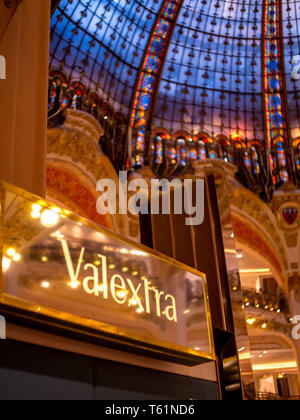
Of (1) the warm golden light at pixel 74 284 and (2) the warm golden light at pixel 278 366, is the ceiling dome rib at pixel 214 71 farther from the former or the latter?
(1) the warm golden light at pixel 74 284

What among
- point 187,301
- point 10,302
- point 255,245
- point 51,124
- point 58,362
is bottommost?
point 58,362

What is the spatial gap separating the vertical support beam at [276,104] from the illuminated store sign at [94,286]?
12704 millimetres

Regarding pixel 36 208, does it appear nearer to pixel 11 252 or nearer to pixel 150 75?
pixel 11 252

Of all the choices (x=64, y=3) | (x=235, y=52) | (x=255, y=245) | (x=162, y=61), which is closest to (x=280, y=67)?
(x=235, y=52)

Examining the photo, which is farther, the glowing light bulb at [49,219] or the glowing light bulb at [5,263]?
the glowing light bulb at [49,219]

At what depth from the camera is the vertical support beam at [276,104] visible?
45.6ft

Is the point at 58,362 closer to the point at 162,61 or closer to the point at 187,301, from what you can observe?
the point at 187,301

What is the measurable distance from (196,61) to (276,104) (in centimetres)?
240

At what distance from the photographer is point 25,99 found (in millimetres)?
2566

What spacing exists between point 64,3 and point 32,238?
34.3ft

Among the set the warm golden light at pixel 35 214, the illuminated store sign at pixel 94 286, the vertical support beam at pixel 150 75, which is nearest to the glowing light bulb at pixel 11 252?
the illuminated store sign at pixel 94 286

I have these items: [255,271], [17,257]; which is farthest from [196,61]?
[17,257]

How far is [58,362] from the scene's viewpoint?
154 cm

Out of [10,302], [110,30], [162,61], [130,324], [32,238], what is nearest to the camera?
[10,302]
